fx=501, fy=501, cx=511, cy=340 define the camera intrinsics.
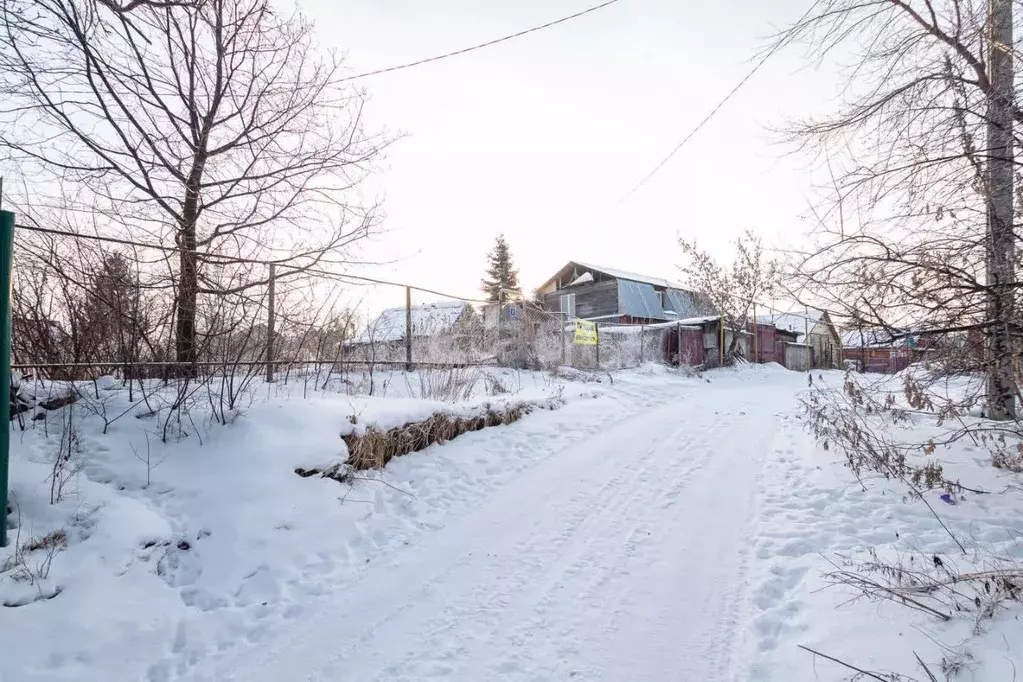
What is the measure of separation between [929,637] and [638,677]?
1.34m

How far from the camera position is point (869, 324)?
4.02 m

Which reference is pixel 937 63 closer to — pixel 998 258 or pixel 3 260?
pixel 998 258

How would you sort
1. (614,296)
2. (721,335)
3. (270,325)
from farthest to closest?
(614,296) < (721,335) < (270,325)

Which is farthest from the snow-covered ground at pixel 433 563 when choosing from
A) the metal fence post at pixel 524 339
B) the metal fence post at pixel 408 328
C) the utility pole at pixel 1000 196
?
the metal fence post at pixel 524 339

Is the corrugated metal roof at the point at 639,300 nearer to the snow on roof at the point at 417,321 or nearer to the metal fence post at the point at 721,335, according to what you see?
the metal fence post at the point at 721,335

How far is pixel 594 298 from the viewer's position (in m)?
32.3

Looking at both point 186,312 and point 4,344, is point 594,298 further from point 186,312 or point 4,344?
point 4,344

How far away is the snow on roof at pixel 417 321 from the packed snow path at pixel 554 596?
3078 millimetres

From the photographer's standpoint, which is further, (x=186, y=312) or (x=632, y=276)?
(x=632, y=276)

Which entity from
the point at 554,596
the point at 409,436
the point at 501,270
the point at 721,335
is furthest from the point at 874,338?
the point at 501,270

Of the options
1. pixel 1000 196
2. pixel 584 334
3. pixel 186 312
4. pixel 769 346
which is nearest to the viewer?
pixel 1000 196

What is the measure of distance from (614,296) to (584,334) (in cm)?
1797

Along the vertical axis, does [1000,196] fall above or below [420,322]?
above

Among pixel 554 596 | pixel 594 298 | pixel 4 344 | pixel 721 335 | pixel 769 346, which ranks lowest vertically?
pixel 554 596
